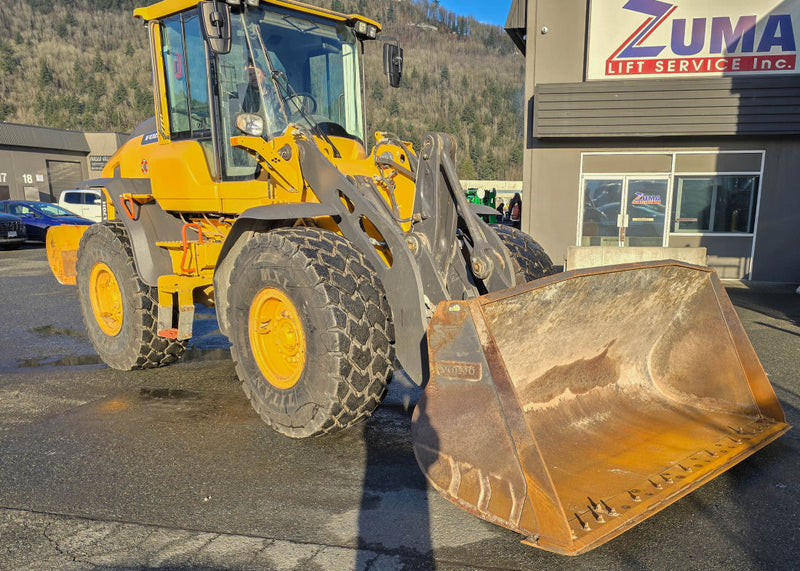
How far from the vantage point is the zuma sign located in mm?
10828

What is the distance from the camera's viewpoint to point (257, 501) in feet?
10.3

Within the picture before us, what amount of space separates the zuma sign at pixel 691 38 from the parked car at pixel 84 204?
17.4 m

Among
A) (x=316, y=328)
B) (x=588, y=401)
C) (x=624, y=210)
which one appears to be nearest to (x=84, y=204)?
(x=624, y=210)

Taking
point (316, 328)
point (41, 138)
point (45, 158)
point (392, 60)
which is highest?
point (41, 138)

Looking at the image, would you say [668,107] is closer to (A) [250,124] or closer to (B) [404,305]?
(A) [250,124]

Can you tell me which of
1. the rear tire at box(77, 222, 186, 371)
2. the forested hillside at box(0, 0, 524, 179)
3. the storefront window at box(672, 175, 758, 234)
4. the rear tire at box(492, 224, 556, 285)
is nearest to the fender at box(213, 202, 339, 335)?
the rear tire at box(77, 222, 186, 371)

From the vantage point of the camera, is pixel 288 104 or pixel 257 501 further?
pixel 288 104

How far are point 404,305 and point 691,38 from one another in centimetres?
1051

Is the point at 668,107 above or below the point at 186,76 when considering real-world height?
above

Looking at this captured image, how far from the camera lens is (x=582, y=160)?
478 inches

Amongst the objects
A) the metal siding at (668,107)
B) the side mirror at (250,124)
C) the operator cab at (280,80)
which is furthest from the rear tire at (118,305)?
the metal siding at (668,107)

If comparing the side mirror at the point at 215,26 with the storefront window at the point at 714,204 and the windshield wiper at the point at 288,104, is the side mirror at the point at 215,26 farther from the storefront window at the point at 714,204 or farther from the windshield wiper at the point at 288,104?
the storefront window at the point at 714,204

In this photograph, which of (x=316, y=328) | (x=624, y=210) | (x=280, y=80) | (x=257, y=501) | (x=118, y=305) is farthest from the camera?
(x=624, y=210)

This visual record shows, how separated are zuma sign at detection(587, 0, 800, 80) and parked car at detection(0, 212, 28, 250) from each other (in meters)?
16.3
